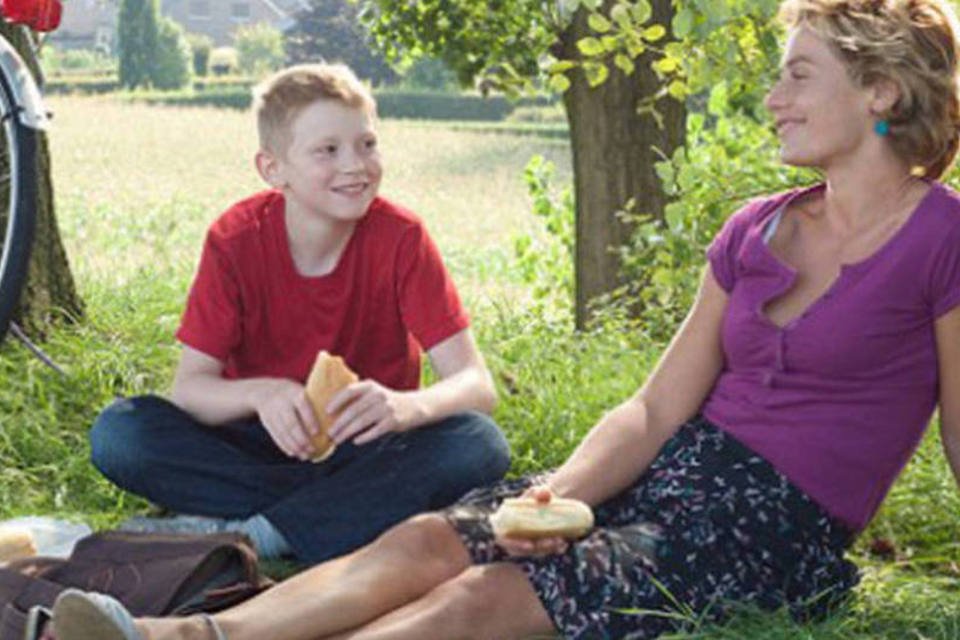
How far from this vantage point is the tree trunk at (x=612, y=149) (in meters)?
6.69

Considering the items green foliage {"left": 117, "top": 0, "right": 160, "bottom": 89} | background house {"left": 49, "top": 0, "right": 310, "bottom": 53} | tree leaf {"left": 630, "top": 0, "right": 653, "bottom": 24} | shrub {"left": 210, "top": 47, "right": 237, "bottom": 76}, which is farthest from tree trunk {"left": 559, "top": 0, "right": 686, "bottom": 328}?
shrub {"left": 210, "top": 47, "right": 237, "bottom": 76}

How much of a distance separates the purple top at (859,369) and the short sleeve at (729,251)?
10 centimetres

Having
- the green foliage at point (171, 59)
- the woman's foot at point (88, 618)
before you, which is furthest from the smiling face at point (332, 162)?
the green foliage at point (171, 59)

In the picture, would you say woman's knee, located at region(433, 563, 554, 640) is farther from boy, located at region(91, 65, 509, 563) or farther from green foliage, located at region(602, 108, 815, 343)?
green foliage, located at region(602, 108, 815, 343)

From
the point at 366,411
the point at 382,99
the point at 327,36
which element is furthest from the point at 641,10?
the point at 382,99

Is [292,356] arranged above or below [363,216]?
below

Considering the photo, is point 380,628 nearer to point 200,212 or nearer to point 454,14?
point 454,14

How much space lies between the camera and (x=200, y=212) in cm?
1413

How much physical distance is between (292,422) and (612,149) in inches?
131

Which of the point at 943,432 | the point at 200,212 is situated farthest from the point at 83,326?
the point at 200,212

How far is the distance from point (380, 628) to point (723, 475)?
64 cm

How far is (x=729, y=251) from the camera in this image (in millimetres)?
3391

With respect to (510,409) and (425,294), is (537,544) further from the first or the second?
(510,409)

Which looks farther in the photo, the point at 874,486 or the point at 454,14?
the point at 454,14
